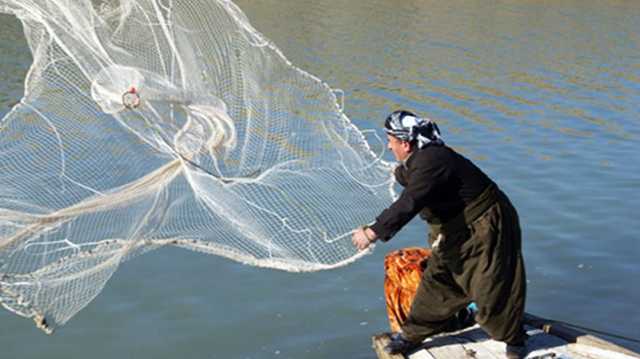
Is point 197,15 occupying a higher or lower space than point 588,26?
lower

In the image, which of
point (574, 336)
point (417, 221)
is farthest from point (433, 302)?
point (417, 221)

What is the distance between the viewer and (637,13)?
28078 millimetres

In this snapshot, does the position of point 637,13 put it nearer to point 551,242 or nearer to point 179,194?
point 551,242

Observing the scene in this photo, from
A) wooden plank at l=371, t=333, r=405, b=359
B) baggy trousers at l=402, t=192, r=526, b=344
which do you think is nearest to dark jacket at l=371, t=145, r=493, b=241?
baggy trousers at l=402, t=192, r=526, b=344

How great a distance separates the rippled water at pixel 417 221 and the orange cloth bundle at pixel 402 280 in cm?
99

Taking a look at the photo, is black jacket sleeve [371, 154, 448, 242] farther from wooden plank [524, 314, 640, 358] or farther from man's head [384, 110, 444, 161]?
wooden plank [524, 314, 640, 358]

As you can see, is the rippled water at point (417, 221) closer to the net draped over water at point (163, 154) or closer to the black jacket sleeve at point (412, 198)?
the net draped over water at point (163, 154)

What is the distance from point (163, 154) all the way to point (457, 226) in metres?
2.09

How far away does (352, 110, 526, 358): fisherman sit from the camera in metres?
4.47

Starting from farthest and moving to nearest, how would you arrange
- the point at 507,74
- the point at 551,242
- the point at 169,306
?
the point at 507,74 < the point at 551,242 < the point at 169,306

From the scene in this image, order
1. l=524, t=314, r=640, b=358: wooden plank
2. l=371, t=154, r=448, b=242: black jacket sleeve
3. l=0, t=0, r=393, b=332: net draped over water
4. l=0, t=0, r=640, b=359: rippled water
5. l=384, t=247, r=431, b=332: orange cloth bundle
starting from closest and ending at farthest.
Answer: l=371, t=154, r=448, b=242: black jacket sleeve → l=0, t=0, r=393, b=332: net draped over water → l=524, t=314, r=640, b=358: wooden plank → l=384, t=247, r=431, b=332: orange cloth bundle → l=0, t=0, r=640, b=359: rippled water

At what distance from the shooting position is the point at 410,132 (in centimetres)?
453

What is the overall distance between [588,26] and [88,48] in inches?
887

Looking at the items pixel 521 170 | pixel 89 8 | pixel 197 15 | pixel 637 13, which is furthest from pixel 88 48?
pixel 637 13
